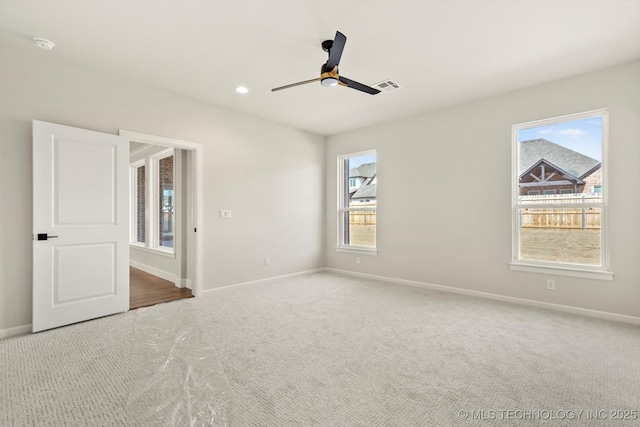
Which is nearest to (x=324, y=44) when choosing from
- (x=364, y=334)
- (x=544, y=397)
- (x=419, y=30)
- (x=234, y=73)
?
(x=419, y=30)

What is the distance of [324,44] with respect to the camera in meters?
2.82

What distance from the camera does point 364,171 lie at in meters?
5.77

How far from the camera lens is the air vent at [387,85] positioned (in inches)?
145

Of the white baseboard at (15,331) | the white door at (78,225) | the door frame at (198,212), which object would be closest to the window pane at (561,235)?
the door frame at (198,212)

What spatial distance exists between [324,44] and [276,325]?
9.22 feet

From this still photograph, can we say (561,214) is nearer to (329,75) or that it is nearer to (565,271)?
(565,271)

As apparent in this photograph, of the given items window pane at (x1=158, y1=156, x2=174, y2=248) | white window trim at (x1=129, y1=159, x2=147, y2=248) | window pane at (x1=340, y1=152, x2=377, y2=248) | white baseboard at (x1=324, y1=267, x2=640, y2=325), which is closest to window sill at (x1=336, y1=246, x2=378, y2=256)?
window pane at (x1=340, y1=152, x2=377, y2=248)

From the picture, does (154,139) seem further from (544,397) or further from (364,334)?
(544,397)

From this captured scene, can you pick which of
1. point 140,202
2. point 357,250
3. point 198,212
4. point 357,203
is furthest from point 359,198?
point 140,202

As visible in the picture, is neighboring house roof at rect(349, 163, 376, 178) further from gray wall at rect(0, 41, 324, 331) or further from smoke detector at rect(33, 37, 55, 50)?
smoke detector at rect(33, 37, 55, 50)

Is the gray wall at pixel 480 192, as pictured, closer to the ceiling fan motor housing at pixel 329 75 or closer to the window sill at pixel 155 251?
the ceiling fan motor housing at pixel 329 75

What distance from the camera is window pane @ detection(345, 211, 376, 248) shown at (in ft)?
18.4

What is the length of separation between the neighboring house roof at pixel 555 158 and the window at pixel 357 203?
232cm

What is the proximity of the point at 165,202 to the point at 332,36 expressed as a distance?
4.77 meters
